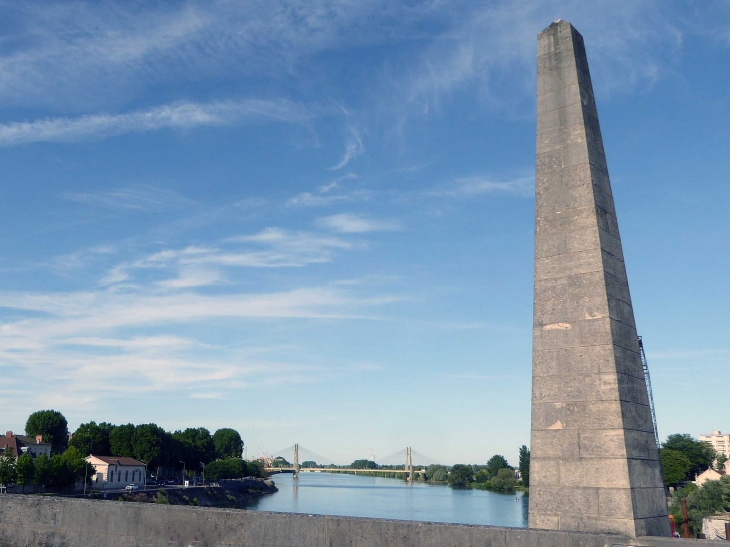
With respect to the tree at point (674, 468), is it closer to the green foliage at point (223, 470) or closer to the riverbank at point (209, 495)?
the riverbank at point (209, 495)

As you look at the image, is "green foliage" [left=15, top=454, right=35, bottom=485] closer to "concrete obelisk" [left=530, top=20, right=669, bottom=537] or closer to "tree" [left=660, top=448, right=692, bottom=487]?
"concrete obelisk" [left=530, top=20, right=669, bottom=537]

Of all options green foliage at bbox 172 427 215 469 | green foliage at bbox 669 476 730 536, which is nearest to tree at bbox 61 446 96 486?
green foliage at bbox 172 427 215 469

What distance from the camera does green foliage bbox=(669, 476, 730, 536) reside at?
4162 cm

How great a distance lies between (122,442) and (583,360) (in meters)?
118

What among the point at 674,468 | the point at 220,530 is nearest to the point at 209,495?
the point at 674,468

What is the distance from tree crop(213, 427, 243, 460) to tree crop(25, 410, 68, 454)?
2498 inches

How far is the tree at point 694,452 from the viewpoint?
125 meters

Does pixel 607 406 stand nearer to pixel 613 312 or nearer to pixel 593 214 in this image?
pixel 613 312

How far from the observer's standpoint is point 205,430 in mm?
152500

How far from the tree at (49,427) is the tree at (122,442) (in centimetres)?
993

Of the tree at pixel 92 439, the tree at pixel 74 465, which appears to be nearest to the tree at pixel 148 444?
the tree at pixel 92 439

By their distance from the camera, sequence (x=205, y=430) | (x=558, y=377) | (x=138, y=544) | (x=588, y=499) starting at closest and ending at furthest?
(x=138, y=544), (x=588, y=499), (x=558, y=377), (x=205, y=430)

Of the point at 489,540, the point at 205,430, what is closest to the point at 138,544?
the point at 489,540

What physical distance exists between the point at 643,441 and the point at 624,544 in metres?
2.80
